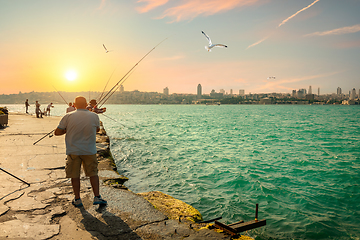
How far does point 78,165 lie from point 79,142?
0.41 meters

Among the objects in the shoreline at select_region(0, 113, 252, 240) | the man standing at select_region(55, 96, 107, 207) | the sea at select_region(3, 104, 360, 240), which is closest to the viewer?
the shoreline at select_region(0, 113, 252, 240)

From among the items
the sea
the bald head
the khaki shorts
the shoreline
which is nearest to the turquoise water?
the sea

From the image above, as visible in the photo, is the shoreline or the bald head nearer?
the shoreline

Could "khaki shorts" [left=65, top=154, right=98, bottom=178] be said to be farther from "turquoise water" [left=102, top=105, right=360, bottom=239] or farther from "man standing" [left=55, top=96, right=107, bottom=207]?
"turquoise water" [left=102, top=105, right=360, bottom=239]

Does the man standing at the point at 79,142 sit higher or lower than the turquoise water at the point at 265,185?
higher

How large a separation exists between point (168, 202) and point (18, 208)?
2.66 meters

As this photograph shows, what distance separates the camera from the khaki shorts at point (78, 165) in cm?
371

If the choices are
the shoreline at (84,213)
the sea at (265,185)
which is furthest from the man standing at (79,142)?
the sea at (265,185)

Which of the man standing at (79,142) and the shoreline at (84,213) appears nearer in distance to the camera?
the shoreline at (84,213)

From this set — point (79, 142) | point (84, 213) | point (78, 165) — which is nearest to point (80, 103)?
point (79, 142)

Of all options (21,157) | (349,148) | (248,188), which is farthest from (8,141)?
(349,148)

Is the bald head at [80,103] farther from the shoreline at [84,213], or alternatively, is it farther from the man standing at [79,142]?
the shoreline at [84,213]

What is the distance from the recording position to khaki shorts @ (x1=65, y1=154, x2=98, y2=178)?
371cm

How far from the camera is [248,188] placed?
7.73 meters
